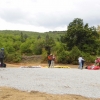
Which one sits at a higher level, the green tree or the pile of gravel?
the green tree

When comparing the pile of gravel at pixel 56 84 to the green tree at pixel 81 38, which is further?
the green tree at pixel 81 38

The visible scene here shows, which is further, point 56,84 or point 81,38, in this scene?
point 81,38

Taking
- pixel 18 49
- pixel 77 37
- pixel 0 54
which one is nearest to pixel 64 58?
pixel 77 37

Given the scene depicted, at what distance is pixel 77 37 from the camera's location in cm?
5319

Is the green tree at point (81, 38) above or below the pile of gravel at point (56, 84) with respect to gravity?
above

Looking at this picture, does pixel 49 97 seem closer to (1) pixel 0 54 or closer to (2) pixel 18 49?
(1) pixel 0 54

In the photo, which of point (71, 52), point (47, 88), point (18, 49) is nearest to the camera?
point (47, 88)

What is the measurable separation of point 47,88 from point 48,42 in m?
66.4

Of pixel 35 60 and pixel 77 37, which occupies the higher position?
pixel 77 37

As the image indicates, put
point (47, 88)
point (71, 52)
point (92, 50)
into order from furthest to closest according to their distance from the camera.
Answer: point (92, 50), point (71, 52), point (47, 88)

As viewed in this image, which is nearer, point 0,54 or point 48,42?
point 0,54

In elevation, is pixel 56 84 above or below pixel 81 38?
below

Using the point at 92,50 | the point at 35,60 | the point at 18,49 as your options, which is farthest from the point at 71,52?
the point at 18,49

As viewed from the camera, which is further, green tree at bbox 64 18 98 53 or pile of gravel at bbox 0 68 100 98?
green tree at bbox 64 18 98 53
